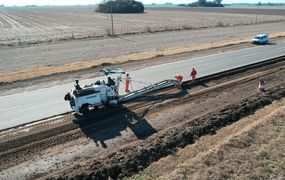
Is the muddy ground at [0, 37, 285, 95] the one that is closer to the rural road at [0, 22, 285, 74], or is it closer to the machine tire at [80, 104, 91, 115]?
the rural road at [0, 22, 285, 74]

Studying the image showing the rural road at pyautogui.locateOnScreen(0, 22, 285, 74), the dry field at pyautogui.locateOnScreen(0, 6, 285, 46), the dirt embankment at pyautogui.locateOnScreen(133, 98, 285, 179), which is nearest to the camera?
the dirt embankment at pyautogui.locateOnScreen(133, 98, 285, 179)

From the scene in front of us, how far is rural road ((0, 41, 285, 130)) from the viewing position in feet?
59.7

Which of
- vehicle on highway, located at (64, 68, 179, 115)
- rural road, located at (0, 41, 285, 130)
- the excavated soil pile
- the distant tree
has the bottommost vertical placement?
the excavated soil pile

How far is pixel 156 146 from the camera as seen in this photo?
1393 centimetres

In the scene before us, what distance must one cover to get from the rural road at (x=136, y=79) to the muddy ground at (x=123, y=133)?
1410mm

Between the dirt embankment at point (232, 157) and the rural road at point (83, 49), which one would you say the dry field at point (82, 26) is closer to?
the rural road at point (83, 49)

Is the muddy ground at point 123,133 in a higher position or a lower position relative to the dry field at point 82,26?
lower

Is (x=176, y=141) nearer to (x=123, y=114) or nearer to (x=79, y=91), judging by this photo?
(x=123, y=114)

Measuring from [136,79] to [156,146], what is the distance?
11.8 metres

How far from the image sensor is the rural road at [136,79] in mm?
18188

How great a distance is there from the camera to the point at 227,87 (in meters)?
22.8

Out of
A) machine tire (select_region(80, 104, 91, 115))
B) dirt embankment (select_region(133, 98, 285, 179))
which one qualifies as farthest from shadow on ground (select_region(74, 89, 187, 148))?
dirt embankment (select_region(133, 98, 285, 179))

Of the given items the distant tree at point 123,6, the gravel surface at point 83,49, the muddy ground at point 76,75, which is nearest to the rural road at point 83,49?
the gravel surface at point 83,49

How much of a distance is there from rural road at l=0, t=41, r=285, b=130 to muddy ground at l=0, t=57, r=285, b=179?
4.63ft
